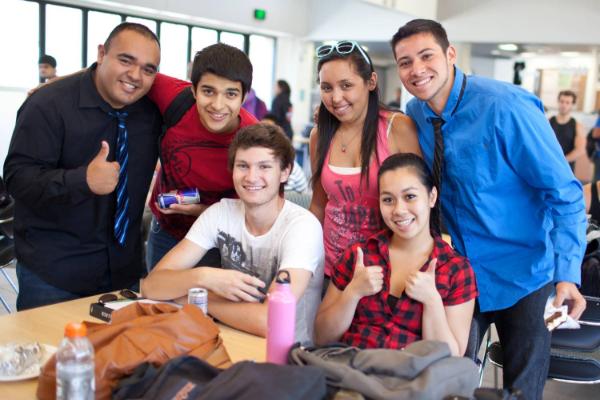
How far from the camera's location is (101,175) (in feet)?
6.48

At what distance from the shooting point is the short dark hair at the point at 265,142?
2033 mm

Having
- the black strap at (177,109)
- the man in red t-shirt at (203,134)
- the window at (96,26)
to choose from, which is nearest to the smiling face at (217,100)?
the man in red t-shirt at (203,134)

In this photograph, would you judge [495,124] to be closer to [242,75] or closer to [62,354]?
[242,75]

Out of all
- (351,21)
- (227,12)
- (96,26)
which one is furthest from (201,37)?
(351,21)

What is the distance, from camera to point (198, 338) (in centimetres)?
151

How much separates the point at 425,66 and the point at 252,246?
0.78 metres

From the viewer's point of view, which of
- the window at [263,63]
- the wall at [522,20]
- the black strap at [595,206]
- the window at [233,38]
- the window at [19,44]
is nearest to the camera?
the black strap at [595,206]

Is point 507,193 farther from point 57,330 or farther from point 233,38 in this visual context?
point 233,38

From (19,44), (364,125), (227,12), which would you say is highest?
(227,12)

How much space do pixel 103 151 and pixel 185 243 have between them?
394mm

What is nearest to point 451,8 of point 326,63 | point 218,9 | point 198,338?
point 218,9

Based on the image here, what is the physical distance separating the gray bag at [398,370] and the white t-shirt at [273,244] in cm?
54

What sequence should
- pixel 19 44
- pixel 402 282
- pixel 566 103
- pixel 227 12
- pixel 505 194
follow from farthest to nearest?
pixel 227 12, pixel 19 44, pixel 566 103, pixel 505 194, pixel 402 282

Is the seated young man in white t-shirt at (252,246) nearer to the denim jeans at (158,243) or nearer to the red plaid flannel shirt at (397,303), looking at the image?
the red plaid flannel shirt at (397,303)
